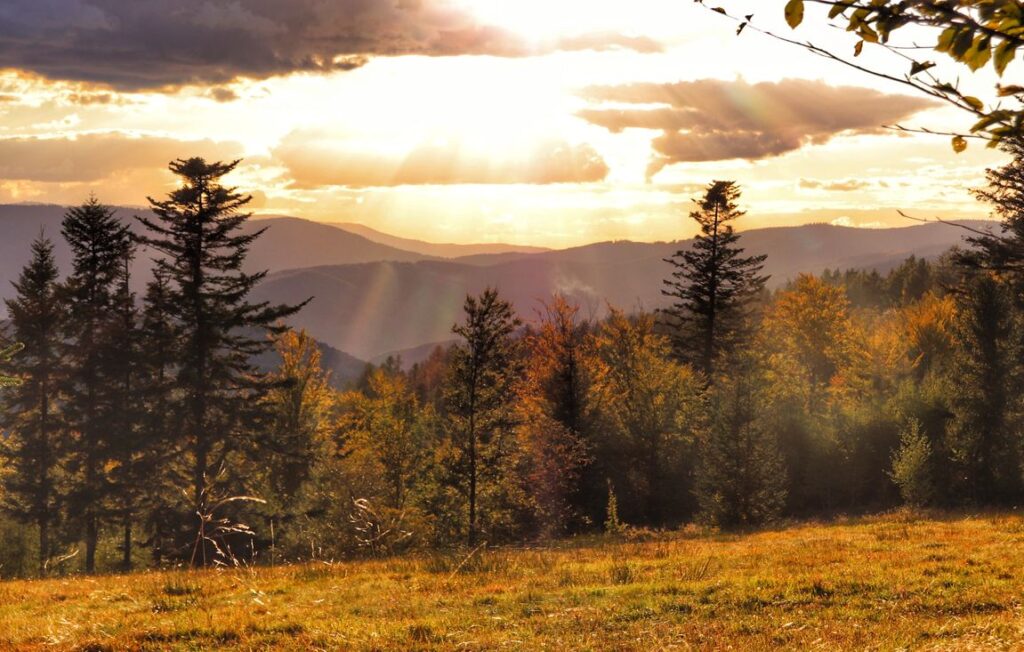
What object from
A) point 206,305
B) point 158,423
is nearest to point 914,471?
point 206,305

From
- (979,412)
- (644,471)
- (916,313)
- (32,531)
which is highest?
(916,313)

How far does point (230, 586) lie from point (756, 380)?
27.6 m

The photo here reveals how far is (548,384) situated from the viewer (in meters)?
47.2

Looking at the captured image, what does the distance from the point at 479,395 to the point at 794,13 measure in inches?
1300

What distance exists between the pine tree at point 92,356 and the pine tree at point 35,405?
0.78 m

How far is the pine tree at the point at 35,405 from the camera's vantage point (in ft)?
120

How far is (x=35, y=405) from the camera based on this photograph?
37.2m

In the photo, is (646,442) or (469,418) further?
(646,442)

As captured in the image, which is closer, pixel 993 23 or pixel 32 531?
pixel 993 23

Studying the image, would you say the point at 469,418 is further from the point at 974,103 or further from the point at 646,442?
the point at 974,103

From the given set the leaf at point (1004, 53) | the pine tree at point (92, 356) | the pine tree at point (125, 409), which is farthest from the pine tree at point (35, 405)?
the leaf at point (1004, 53)

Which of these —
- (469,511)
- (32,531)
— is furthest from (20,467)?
(469,511)

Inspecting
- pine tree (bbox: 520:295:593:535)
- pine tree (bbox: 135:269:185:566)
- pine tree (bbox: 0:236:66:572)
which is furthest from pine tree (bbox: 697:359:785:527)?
pine tree (bbox: 0:236:66:572)

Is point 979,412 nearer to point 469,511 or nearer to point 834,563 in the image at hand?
point 469,511
